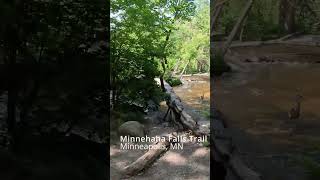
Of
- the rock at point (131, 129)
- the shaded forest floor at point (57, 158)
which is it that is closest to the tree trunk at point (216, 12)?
the rock at point (131, 129)

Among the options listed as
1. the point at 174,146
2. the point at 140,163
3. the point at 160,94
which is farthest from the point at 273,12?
the point at 140,163

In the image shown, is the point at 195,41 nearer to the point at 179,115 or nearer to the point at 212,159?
the point at 179,115

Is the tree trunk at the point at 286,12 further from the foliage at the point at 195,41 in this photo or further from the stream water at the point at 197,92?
the stream water at the point at 197,92

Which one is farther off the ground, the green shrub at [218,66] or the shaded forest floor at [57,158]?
the green shrub at [218,66]

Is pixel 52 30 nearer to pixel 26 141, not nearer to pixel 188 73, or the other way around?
pixel 26 141

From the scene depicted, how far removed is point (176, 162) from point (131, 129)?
42 centimetres

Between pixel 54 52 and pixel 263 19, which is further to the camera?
pixel 54 52

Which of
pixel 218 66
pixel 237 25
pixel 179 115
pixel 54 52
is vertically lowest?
pixel 179 115

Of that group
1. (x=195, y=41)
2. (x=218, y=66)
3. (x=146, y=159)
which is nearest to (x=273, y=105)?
(x=218, y=66)

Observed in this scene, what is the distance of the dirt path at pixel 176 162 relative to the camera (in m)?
2.89

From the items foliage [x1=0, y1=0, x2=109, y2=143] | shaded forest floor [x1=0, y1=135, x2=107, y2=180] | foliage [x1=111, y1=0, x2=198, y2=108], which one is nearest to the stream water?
foliage [x1=111, y1=0, x2=198, y2=108]

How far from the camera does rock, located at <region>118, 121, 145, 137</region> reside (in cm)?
291

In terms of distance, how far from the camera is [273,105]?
2.88 m

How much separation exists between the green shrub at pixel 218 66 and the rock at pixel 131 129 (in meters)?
0.70
